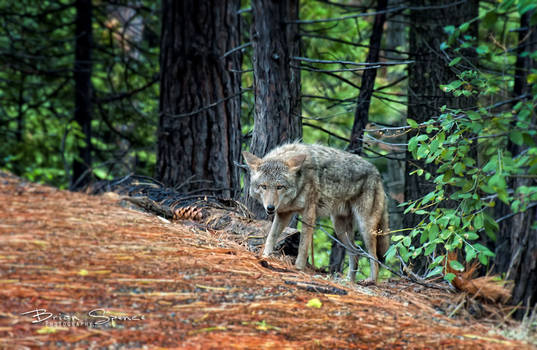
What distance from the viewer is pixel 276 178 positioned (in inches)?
248

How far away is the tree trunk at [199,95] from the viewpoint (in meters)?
9.37

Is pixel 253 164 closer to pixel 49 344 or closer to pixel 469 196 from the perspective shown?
pixel 469 196

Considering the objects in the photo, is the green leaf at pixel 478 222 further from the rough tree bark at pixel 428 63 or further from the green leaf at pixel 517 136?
the rough tree bark at pixel 428 63

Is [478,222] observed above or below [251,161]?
below

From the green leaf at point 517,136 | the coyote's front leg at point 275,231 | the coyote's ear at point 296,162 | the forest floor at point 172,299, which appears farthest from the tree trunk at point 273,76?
the green leaf at point 517,136

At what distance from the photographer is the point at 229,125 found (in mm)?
9516

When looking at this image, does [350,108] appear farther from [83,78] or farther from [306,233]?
[83,78]

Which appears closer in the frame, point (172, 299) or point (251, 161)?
point (172, 299)

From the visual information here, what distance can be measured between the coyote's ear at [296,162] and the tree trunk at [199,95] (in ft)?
9.78

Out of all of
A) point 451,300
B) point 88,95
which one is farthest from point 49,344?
point 88,95

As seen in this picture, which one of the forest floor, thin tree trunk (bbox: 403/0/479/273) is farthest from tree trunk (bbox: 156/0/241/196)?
the forest floor

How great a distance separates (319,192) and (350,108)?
6.35ft

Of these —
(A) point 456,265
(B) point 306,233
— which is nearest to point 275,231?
(B) point 306,233

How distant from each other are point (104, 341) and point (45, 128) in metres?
12.2
